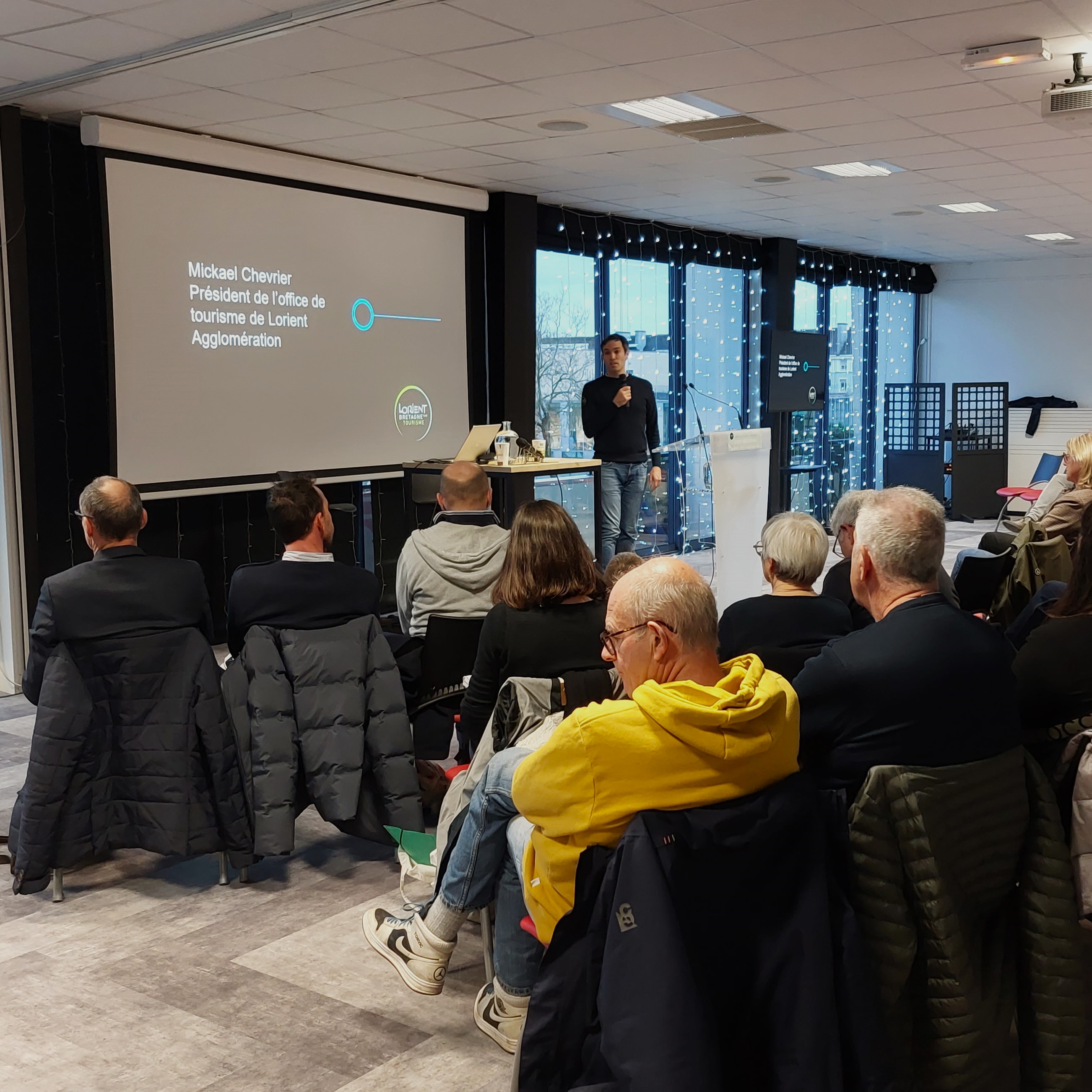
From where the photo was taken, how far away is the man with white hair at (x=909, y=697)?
6.58ft

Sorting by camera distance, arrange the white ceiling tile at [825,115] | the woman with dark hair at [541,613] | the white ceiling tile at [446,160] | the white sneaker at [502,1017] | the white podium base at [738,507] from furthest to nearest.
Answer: the white podium base at [738,507], the white ceiling tile at [446,160], the white ceiling tile at [825,115], the woman with dark hair at [541,613], the white sneaker at [502,1017]

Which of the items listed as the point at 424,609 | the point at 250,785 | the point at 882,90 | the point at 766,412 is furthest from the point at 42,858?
the point at 766,412

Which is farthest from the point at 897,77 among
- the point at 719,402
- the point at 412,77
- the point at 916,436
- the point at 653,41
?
the point at 916,436

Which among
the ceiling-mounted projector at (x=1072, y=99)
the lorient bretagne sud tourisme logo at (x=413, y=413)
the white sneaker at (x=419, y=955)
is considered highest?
the ceiling-mounted projector at (x=1072, y=99)

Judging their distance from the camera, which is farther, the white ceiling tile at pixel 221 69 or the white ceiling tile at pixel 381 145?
the white ceiling tile at pixel 381 145

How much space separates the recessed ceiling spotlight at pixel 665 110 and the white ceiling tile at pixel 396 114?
0.87 metres

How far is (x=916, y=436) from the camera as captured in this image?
13.7 meters

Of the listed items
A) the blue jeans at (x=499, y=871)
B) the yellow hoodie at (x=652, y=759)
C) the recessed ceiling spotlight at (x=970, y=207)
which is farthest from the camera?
the recessed ceiling spotlight at (x=970, y=207)

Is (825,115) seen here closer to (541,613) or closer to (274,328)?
(274,328)

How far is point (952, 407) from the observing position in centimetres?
1315

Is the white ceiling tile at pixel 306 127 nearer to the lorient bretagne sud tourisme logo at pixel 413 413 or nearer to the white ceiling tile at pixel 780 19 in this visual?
the lorient bretagne sud tourisme logo at pixel 413 413

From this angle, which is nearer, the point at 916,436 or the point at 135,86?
the point at 135,86

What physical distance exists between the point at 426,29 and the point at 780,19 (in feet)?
4.39

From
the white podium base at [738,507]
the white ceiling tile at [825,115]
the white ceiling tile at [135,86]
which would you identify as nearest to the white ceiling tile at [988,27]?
the white ceiling tile at [825,115]
